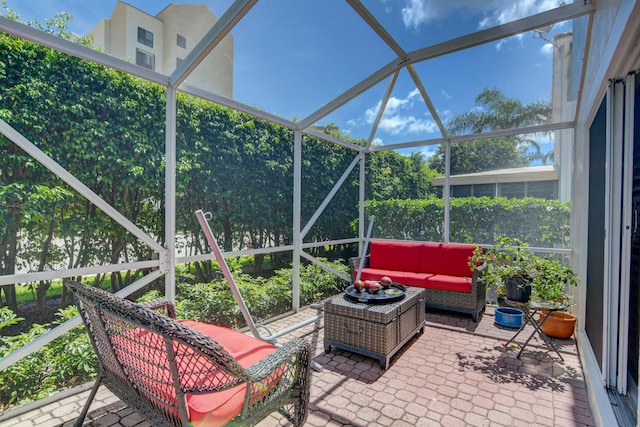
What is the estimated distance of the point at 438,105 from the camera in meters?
4.73

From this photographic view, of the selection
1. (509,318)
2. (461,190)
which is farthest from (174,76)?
(461,190)

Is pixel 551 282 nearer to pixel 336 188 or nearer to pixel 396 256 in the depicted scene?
pixel 396 256

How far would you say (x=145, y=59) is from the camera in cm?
300

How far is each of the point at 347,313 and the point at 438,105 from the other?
131 inches

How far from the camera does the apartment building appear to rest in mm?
2656

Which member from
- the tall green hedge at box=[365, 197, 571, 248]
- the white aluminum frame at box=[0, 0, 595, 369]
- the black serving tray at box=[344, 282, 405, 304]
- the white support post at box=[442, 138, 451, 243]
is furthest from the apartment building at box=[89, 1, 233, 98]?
the tall green hedge at box=[365, 197, 571, 248]

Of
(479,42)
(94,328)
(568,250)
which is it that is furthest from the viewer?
(568,250)

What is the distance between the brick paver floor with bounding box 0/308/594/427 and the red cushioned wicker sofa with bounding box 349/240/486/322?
27.9 inches

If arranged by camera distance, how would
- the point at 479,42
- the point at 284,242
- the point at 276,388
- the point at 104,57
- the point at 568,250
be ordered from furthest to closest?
1. the point at 284,242
2. the point at 568,250
3. the point at 479,42
4. the point at 104,57
5. the point at 276,388

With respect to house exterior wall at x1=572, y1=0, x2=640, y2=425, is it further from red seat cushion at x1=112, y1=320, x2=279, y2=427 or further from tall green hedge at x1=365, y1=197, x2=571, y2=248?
red seat cushion at x1=112, y1=320, x2=279, y2=427

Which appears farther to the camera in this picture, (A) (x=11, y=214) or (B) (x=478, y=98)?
(B) (x=478, y=98)

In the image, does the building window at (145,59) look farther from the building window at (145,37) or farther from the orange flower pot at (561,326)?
the orange flower pot at (561,326)

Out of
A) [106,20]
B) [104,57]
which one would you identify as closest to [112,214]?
[104,57]

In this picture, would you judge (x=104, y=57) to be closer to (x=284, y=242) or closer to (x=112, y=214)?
(x=112, y=214)
